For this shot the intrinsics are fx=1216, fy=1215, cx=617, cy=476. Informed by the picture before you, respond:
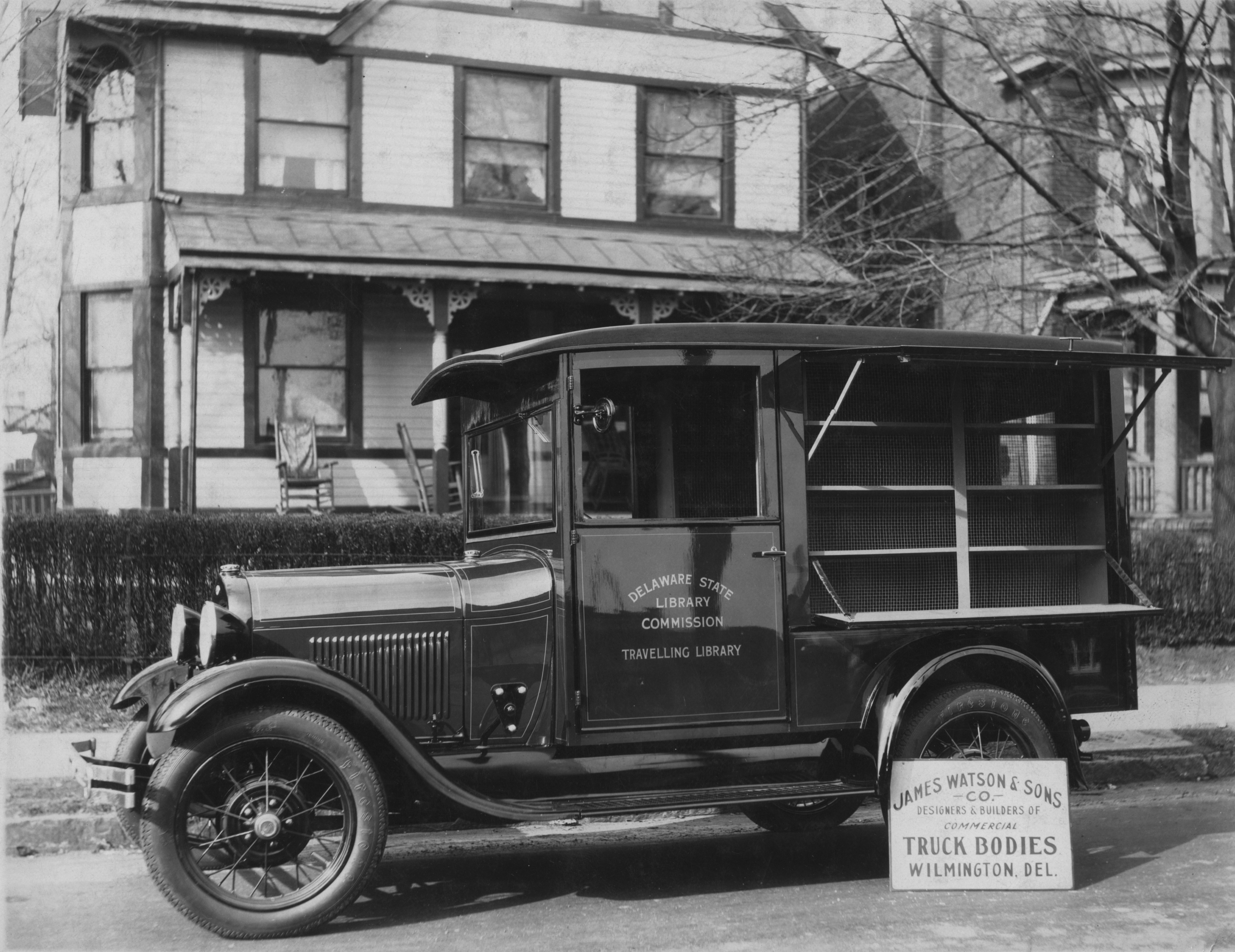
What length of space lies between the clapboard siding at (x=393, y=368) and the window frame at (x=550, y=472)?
901 cm

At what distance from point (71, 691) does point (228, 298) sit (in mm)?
7167

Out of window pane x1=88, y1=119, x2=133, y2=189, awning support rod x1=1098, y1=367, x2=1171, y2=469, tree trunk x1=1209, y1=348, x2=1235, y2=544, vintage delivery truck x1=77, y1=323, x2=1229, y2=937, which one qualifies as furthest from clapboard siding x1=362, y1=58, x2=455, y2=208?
awning support rod x1=1098, y1=367, x2=1171, y2=469

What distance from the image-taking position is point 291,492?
14266mm

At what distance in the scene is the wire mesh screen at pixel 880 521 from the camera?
17.6ft

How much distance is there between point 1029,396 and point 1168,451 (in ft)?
40.4

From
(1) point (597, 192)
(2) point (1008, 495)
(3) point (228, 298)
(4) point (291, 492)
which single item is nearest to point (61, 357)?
(3) point (228, 298)

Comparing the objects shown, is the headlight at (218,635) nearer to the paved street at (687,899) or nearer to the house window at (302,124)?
the paved street at (687,899)

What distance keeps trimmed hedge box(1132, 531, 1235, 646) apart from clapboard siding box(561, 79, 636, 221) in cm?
810

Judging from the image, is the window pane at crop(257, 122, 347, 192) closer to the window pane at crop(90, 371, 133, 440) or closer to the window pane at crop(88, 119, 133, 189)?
the window pane at crop(88, 119, 133, 189)

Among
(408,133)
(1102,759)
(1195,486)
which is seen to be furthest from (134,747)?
(1195,486)

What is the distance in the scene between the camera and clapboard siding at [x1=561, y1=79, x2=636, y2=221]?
15.7 m

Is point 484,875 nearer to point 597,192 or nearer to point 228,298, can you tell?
point 228,298

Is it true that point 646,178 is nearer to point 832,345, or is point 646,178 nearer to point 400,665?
point 832,345

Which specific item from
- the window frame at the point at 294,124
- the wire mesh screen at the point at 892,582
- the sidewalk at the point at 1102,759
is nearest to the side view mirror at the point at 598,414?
the wire mesh screen at the point at 892,582
